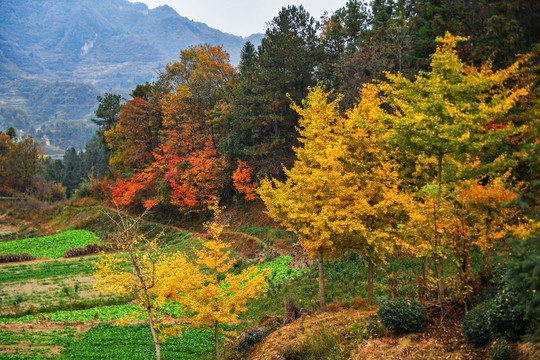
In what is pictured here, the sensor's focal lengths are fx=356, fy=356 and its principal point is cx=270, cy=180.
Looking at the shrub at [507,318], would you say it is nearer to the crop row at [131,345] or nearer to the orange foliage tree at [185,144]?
the crop row at [131,345]

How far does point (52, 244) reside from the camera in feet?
143

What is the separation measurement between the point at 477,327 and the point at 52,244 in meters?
47.6

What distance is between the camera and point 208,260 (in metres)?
12.3

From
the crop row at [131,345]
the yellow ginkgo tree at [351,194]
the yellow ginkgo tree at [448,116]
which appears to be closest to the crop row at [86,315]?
the crop row at [131,345]

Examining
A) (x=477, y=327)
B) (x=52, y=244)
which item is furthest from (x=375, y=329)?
(x=52, y=244)

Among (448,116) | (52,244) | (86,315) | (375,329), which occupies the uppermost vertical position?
(448,116)

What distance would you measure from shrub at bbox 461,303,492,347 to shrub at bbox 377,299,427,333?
1.22 meters

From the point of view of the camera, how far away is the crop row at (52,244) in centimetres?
4008

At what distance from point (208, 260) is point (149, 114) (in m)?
41.8

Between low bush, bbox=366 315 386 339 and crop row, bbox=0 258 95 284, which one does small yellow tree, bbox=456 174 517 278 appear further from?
crop row, bbox=0 258 95 284

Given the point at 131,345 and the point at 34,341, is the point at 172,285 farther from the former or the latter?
the point at 34,341

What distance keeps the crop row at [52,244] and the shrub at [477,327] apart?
4165 cm

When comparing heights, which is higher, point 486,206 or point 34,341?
point 486,206

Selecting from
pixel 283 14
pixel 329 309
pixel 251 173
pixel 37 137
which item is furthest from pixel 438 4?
pixel 37 137
